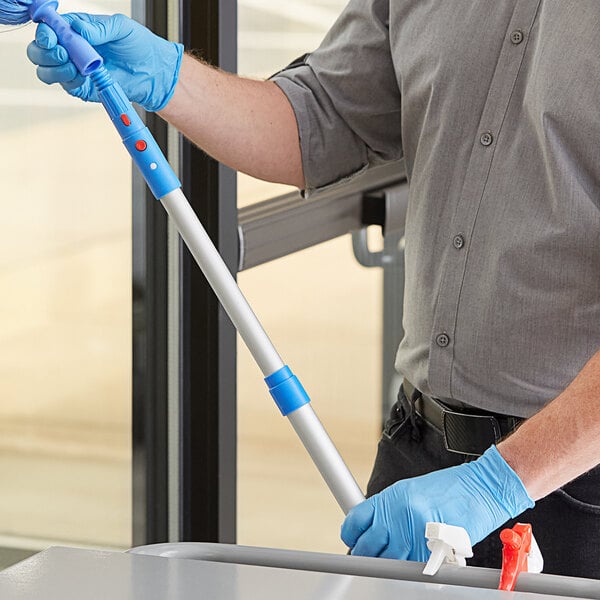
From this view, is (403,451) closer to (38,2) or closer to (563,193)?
(563,193)

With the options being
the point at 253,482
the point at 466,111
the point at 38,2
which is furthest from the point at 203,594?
the point at 253,482

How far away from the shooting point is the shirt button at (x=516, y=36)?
1.29 meters

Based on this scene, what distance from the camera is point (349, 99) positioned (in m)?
1.47

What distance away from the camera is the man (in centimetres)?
111

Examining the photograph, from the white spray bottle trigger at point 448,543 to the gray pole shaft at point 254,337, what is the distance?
216mm

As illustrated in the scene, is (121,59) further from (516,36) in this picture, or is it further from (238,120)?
(516,36)

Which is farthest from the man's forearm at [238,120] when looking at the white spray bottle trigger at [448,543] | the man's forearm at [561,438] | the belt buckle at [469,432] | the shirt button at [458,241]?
the white spray bottle trigger at [448,543]

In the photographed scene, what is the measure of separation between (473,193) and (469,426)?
26 cm

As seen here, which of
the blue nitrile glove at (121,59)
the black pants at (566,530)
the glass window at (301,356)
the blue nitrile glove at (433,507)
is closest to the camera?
the blue nitrile glove at (433,507)

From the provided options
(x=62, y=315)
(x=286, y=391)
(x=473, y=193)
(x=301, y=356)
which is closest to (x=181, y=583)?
(x=286, y=391)

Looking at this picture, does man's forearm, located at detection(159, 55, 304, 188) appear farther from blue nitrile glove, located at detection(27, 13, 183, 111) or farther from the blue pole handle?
the blue pole handle

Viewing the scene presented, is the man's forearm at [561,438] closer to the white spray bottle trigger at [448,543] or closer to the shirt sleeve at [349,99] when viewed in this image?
the white spray bottle trigger at [448,543]

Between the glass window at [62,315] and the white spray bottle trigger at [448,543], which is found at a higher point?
the glass window at [62,315]

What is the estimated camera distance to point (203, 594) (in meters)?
0.74
